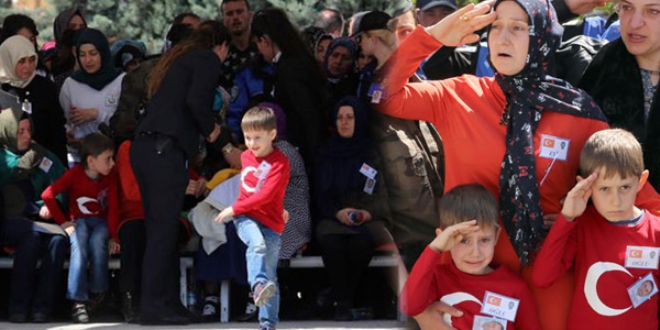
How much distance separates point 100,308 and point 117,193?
2.10 ft

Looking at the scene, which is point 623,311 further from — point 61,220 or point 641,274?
point 61,220

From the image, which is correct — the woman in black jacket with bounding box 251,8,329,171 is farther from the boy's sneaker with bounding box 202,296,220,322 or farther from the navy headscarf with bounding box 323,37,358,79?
the boy's sneaker with bounding box 202,296,220,322

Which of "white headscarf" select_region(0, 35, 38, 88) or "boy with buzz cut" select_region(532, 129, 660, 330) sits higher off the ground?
"white headscarf" select_region(0, 35, 38, 88)

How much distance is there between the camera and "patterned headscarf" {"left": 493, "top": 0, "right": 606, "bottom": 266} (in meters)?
3.41

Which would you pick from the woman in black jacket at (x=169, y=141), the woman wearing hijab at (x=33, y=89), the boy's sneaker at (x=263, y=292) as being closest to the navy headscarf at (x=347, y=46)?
the woman in black jacket at (x=169, y=141)

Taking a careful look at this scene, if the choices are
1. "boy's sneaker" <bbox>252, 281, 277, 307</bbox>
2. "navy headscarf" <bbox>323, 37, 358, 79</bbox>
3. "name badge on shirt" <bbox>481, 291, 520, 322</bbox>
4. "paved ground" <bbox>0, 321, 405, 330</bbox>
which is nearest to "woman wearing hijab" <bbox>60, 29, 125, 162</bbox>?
"paved ground" <bbox>0, 321, 405, 330</bbox>

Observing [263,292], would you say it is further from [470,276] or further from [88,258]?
[470,276]

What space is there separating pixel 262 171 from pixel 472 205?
7.19ft

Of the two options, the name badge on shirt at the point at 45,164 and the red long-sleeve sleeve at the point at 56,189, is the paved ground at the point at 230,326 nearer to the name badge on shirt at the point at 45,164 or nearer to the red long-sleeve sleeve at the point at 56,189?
the red long-sleeve sleeve at the point at 56,189

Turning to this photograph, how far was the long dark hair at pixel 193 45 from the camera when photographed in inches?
229

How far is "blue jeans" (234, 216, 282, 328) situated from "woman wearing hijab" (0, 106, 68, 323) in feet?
3.66

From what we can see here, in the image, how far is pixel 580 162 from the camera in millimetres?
3436

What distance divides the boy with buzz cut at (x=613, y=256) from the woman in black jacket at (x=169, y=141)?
258cm

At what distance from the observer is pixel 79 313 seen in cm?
613
